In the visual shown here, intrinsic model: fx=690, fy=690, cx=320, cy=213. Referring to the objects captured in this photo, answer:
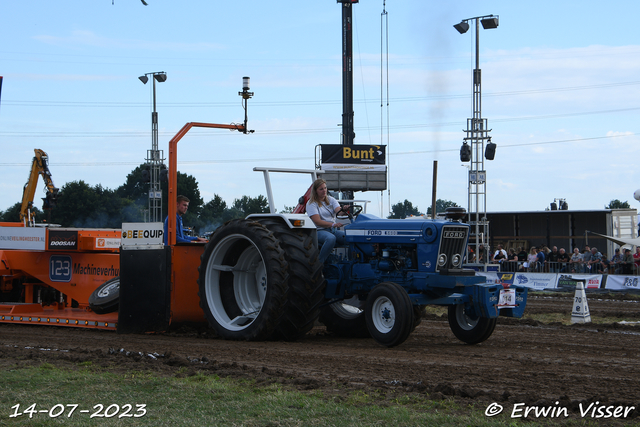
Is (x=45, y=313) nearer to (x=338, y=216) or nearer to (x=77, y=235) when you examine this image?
(x=77, y=235)

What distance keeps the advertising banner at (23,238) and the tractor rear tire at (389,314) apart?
5415mm

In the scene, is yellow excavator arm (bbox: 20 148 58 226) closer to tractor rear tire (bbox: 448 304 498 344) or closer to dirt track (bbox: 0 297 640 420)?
dirt track (bbox: 0 297 640 420)

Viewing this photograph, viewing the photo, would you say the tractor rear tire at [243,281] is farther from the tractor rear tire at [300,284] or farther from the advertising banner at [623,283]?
the advertising banner at [623,283]

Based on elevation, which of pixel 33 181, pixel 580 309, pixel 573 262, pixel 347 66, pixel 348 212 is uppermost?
pixel 347 66

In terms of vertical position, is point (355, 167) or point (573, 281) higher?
point (355, 167)

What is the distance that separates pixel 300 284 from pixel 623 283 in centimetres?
1353

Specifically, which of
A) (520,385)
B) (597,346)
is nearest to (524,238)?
(597,346)

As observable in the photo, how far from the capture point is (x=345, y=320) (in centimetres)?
938

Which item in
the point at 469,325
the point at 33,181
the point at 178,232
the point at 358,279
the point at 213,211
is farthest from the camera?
the point at 213,211

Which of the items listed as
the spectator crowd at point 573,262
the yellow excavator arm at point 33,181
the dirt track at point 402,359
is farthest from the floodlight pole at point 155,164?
the dirt track at point 402,359

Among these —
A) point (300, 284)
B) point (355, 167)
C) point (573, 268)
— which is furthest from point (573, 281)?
point (300, 284)

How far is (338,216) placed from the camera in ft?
28.5

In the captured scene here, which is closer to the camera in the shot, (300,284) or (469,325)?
(300,284)

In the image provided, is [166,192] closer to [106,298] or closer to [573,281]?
[573,281]
